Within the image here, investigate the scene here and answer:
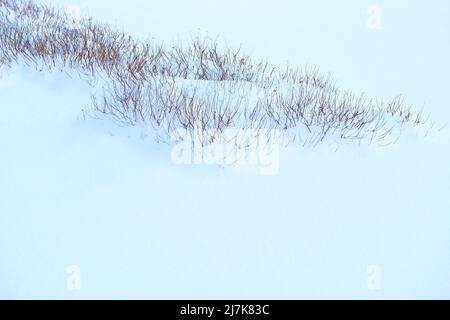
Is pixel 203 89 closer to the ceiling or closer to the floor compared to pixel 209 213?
closer to the ceiling

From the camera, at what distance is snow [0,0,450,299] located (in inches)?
74.4

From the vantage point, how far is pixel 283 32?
242 cm

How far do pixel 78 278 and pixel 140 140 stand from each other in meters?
0.69

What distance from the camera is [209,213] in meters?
1.95

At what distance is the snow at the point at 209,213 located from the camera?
1889mm
